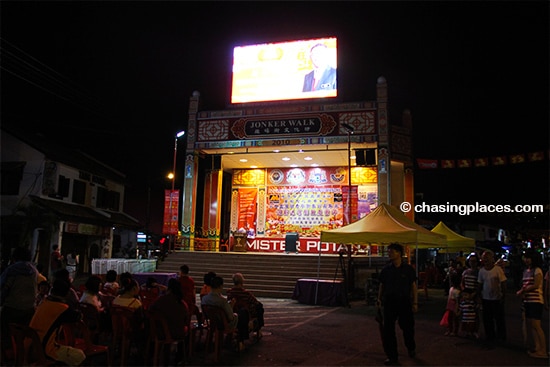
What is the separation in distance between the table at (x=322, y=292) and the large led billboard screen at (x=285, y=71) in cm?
992

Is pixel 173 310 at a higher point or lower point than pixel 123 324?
higher

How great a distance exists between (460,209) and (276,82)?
17.8 meters

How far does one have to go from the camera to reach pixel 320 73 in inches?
808

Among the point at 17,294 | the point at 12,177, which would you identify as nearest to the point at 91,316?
the point at 17,294

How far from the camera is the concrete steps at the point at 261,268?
1499 centimetres

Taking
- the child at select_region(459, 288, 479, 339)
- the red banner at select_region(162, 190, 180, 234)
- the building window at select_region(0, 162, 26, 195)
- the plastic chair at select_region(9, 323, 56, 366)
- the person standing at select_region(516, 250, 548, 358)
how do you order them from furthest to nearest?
the building window at select_region(0, 162, 26, 195) → the red banner at select_region(162, 190, 180, 234) → the child at select_region(459, 288, 479, 339) → the person standing at select_region(516, 250, 548, 358) → the plastic chair at select_region(9, 323, 56, 366)

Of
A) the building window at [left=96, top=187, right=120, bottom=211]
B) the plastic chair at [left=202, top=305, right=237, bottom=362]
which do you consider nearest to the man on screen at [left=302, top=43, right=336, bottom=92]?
the plastic chair at [left=202, top=305, right=237, bottom=362]

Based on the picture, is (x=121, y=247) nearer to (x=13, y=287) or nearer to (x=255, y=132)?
(x=255, y=132)

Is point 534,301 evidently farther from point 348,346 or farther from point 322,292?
point 322,292

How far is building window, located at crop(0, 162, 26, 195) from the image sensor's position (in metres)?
22.8

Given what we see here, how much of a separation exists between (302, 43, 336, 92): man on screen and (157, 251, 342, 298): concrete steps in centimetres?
810

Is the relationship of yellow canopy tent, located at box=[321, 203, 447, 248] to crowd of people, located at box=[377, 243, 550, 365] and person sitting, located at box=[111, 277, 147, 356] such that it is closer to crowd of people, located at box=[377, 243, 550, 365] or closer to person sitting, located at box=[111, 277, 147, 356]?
crowd of people, located at box=[377, 243, 550, 365]

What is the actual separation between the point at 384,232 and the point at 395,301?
523 cm

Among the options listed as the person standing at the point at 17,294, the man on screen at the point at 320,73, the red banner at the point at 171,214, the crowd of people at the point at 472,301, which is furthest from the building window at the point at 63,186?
the crowd of people at the point at 472,301
